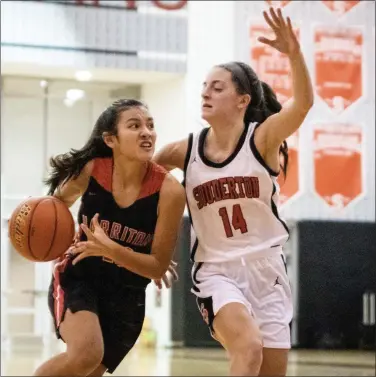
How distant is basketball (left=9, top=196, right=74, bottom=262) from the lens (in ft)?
15.7

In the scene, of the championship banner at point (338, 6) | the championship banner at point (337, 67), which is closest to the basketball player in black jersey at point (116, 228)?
the championship banner at point (337, 67)

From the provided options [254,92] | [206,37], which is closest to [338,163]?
[206,37]

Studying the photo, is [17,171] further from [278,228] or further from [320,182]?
[278,228]

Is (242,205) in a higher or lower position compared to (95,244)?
higher

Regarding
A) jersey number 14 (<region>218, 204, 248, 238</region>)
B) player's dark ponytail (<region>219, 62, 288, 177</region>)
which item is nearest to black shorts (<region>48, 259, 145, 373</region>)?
jersey number 14 (<region>218, 204, 248, 238</region>)

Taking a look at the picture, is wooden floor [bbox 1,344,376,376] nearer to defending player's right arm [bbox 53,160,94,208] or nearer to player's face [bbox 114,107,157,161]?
defending player's right arm [bbox 53,160,94,208]

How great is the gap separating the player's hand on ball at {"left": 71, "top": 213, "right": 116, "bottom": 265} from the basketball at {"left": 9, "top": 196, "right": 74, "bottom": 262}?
0.29 m

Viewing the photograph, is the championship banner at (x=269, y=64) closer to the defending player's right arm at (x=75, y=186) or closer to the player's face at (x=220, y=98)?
the player's face at (x=220, y=98)

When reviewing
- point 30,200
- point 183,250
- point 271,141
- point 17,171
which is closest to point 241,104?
point 271,141

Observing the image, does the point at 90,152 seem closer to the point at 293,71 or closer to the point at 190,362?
the point at 293,71

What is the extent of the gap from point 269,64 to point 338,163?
2.09 m

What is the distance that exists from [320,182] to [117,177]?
10.7 meters

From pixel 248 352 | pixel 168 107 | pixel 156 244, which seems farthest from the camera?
pixel 168 107

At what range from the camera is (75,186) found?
192 inches
